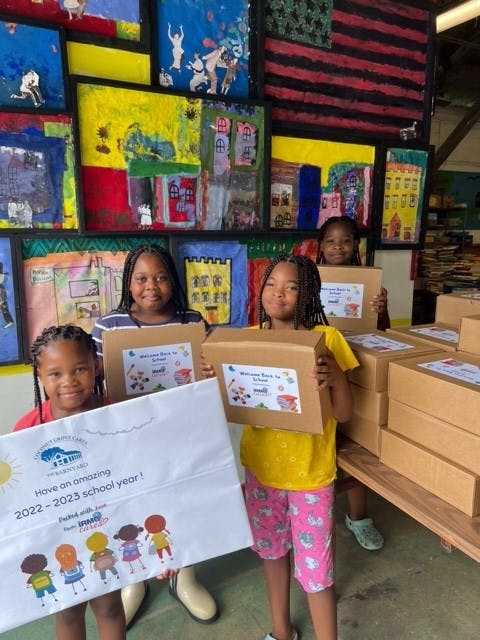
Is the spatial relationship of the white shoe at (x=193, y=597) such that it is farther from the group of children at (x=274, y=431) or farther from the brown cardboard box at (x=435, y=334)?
the brown cardboard box at (x=435, y=334)

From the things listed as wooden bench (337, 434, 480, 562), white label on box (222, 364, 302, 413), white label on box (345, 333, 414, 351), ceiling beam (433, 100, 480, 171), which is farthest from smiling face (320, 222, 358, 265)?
ceiling beam (433, 100, 480, 171)

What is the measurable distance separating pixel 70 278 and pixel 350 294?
3.98 feet

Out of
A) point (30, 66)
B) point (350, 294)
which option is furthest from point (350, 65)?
point (30, 66)

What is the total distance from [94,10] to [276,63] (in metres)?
0.92

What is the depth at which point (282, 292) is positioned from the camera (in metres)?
1.34

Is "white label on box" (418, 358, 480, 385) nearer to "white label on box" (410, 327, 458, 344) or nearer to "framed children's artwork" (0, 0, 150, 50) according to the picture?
"white label on box" (410, 327, 458, 344)

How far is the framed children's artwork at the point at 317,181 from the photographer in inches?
98.7

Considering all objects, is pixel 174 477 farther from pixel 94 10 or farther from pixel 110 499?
pixel 94 10

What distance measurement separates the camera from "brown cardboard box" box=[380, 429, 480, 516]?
1.13m

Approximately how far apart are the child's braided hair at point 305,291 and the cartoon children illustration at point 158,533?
2.09ft

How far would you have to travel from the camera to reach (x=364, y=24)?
261cm

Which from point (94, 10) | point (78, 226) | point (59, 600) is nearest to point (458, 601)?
point (59, 600)

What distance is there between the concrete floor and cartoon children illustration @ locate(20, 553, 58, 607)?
3.04 ft

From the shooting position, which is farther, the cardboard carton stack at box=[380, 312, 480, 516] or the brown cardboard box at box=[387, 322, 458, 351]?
the brown cardboard box at box=[387, 322, 458, 351]
